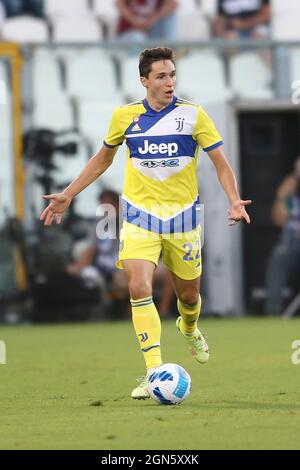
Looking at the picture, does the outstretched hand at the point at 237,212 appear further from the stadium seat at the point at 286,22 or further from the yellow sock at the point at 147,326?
the stadium seat at the point at 286,22

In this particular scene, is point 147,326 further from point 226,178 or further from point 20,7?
point 20,7

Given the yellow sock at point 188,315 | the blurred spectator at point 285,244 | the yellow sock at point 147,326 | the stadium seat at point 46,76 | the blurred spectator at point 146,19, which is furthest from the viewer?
the blurred spectator at point 146,19

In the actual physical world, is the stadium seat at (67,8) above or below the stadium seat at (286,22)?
above

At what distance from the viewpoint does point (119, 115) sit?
390 inches

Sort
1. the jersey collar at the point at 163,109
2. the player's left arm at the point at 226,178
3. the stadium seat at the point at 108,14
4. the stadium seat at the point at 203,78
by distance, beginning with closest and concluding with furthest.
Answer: the player's left arm at the point at 226,178
the jersey collar at the point at 163,109
the stadium seat at the point at 203,78
the stadium seat at the point at 108,14

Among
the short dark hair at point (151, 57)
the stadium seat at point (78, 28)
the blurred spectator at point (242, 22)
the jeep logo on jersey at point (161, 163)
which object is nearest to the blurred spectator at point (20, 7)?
the stadium seat at point (78, 28)

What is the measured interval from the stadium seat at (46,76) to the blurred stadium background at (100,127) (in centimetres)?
2

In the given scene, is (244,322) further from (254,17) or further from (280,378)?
(280,378)

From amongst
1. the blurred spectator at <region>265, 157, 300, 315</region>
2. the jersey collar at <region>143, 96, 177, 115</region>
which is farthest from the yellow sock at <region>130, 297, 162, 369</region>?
the blurred spectator at <region>265, 157, 300, 315</region>

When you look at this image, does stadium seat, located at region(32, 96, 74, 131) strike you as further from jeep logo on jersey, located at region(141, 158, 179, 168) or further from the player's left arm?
the player's left arm

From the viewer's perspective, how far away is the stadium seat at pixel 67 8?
73.3 feet

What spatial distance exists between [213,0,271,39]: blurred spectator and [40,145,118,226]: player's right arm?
1258 cm

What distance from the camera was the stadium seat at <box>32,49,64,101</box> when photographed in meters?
21.3

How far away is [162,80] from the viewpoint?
968 centimetres
